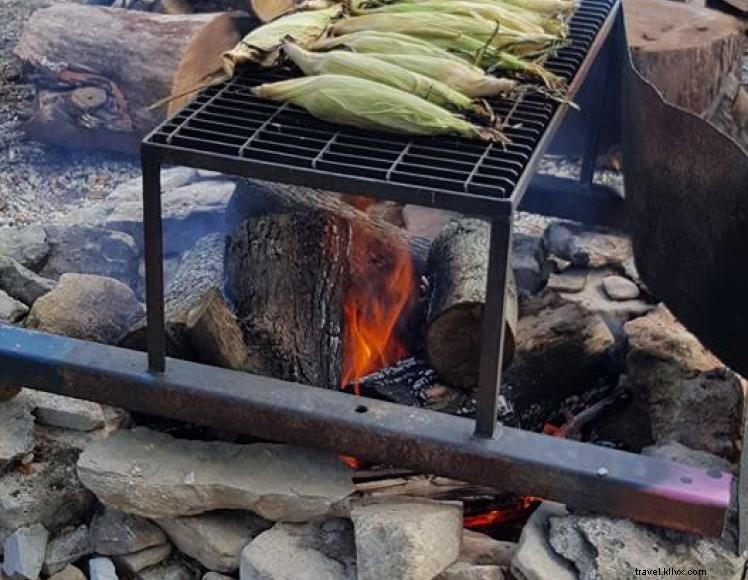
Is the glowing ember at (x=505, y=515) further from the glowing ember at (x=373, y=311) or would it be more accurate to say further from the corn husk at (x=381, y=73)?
the corn husk at (x=381, y=73)

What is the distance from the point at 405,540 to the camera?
2.93m

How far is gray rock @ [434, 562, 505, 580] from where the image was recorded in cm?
299

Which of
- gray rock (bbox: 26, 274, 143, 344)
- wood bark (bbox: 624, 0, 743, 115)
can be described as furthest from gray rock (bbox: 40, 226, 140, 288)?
wood bark (bbox: 624, 0, 743, 115)

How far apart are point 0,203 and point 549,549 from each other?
3.46 m

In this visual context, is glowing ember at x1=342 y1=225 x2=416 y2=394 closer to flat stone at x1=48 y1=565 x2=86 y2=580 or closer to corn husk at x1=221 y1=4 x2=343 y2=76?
corn husk at x1=221 y1=4 x2=343 y2=76

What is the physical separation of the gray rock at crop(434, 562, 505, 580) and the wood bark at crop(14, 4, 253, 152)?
3.38 meters

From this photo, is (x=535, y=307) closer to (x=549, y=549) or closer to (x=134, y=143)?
(x=549, y=549)

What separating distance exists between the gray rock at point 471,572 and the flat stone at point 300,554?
9.3 inches

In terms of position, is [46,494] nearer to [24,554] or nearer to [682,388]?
[24,554]

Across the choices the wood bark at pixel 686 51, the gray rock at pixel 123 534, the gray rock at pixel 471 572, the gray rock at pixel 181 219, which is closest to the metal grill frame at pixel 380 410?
the gray rock at pixel 471 572

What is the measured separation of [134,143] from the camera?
19.5ft

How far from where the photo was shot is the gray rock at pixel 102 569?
3.23m

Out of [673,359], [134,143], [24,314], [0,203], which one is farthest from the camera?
[134,143]

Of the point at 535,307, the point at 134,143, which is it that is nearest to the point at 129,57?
the point at 134,143
